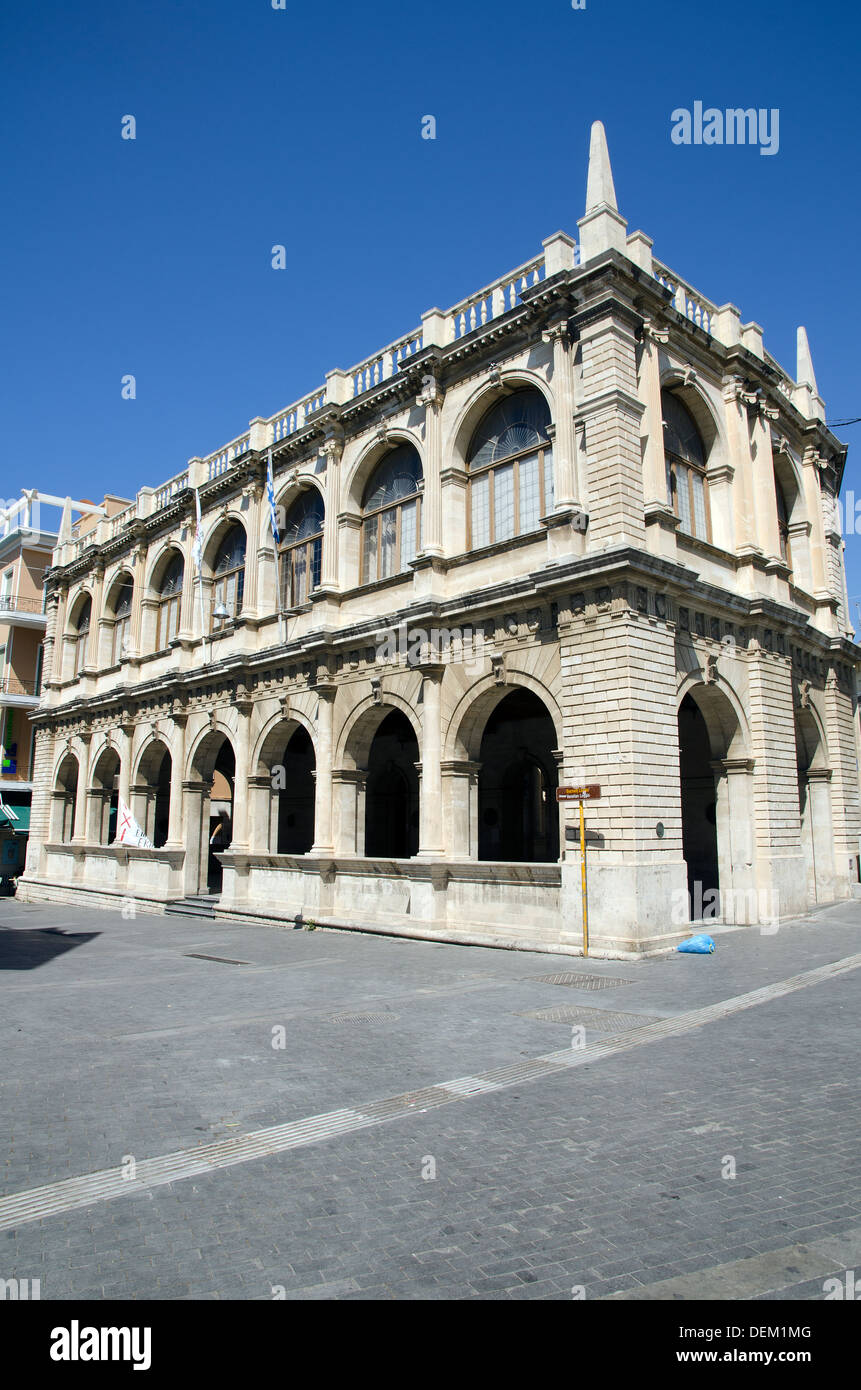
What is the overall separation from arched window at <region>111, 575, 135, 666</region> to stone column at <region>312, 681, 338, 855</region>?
47.5ft

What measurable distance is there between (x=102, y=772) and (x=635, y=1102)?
29.8 metres

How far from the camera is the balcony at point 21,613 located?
128 ft

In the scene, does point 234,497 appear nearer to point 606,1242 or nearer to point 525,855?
point 525,855

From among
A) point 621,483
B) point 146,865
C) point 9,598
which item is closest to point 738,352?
point 621,483

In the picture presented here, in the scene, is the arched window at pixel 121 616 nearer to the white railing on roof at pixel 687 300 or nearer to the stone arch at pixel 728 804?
the white railing on roof at pixel 687 300

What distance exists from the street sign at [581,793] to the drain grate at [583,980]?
9.55 feet

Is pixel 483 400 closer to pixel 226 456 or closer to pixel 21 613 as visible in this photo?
pixel 226 456

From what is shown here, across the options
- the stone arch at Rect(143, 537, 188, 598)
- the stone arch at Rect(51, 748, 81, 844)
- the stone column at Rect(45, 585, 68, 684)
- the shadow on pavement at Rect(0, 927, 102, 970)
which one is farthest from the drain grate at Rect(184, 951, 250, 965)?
the stone column at Rect(45, 585, 68, 684)

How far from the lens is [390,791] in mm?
27922

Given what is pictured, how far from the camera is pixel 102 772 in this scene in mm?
33094

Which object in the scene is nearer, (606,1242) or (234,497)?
(606,1242)

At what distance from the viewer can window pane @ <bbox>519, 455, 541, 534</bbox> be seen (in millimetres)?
17766

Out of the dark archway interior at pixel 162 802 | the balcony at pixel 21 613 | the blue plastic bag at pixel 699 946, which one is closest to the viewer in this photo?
the blue plastic bag at pixel 699 946

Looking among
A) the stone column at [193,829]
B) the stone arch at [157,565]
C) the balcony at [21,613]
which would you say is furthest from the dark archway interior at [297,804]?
the balcony at [21,613]
